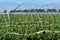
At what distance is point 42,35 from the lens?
8.75 metres

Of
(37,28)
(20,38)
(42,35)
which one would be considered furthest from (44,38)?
(37,28)

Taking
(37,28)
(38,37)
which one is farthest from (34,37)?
(37,28)

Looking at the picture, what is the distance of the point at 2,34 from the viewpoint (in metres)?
8.81

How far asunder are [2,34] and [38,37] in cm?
118

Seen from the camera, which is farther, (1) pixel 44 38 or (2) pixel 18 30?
(2) pixel 18 30

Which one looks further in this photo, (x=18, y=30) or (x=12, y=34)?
(x=18, y=30)

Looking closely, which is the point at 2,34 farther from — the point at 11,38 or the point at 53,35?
the point at 53,35

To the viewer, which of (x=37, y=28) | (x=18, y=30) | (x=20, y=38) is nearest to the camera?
(x=20, y=38)

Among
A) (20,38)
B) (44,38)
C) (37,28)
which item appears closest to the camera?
(20,38)

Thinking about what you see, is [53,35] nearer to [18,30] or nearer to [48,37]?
[48,37]

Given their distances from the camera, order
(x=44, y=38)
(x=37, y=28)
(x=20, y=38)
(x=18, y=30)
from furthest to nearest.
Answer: (x=37, y=28), (x=18, y=30), (x=44, y=38), (x=20, y=38)

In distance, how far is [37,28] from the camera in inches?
417

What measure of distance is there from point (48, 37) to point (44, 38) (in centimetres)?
14

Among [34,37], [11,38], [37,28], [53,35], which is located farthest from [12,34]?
[37,28]
